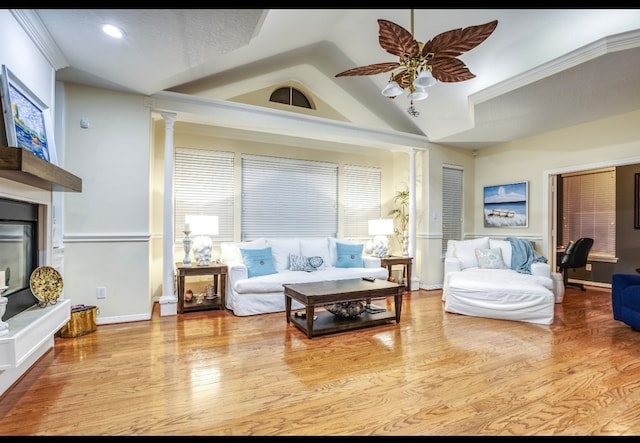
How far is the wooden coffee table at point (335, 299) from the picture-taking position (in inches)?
127

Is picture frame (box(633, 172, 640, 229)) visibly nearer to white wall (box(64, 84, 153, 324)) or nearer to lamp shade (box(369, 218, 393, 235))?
lamp shade (box(369, 218, 393, 235))

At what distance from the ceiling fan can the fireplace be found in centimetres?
289

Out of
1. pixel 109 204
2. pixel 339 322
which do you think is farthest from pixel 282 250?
pixel 109 204

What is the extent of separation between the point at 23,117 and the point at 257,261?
9.12ft

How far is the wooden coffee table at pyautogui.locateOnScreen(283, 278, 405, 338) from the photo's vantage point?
3221mm

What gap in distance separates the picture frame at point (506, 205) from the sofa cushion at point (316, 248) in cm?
317

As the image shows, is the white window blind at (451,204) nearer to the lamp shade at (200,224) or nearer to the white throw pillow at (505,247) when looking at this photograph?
the white throw pillow at (505,247)

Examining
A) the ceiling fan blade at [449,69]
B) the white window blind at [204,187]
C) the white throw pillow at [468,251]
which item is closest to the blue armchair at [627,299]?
the white throw pillow at [468,251]

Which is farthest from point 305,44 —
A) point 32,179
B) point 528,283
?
point 528,283

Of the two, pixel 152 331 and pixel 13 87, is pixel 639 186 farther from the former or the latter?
pixel 13 87

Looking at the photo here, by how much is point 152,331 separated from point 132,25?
2790 mm

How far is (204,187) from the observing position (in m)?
4.87

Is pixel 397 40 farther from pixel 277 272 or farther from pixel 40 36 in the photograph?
pixel 277 272

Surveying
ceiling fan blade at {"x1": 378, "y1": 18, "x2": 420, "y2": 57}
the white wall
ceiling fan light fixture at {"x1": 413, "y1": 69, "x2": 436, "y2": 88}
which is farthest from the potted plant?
the white wall
